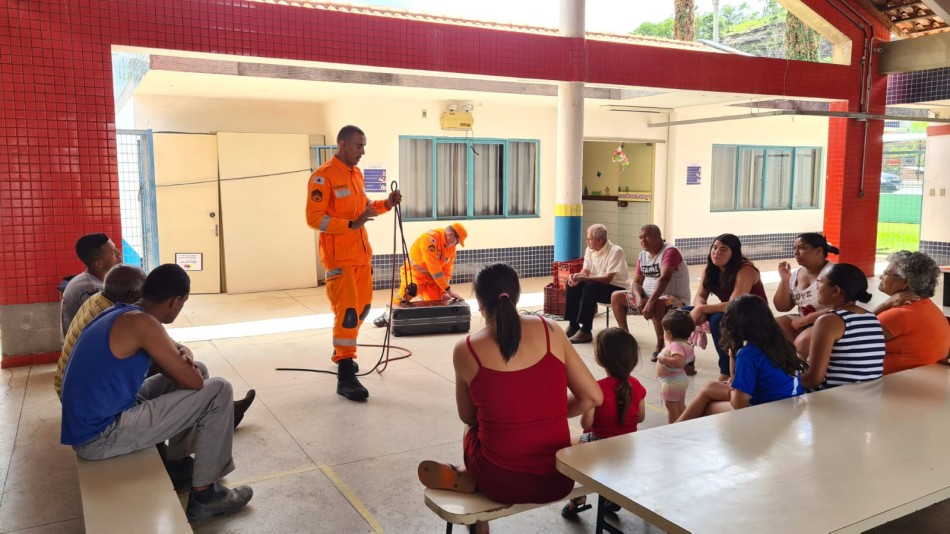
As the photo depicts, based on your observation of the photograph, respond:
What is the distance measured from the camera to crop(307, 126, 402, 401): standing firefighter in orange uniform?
4.80 m

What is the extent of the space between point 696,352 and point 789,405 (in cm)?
331

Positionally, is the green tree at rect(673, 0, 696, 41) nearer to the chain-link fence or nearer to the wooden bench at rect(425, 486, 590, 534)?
the chain-link fence

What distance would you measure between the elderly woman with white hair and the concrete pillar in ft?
14.3

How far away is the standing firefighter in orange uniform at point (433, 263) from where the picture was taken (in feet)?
22.5

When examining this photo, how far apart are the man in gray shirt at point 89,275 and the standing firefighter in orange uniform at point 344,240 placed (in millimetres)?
1242

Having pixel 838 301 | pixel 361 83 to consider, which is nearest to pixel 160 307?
pixel 838 301

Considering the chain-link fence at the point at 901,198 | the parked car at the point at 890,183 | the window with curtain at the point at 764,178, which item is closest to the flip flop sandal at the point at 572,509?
the window with curtain at the point at 764,178

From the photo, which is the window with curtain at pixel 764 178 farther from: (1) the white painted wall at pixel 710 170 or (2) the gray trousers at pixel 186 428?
(2) the gray trousers at pixel 186 428

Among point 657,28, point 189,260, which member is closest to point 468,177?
point 189,260

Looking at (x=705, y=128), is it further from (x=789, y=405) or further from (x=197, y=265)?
(x=789, y=405)

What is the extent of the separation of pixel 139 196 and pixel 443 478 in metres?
7.52

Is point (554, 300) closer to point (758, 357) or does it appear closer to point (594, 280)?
point (594, 280)

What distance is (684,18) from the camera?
799 inches

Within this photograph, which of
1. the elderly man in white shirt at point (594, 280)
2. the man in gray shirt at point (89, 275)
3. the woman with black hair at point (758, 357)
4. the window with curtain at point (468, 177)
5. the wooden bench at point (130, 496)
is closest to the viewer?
the wooden bench at point (130, 496)
